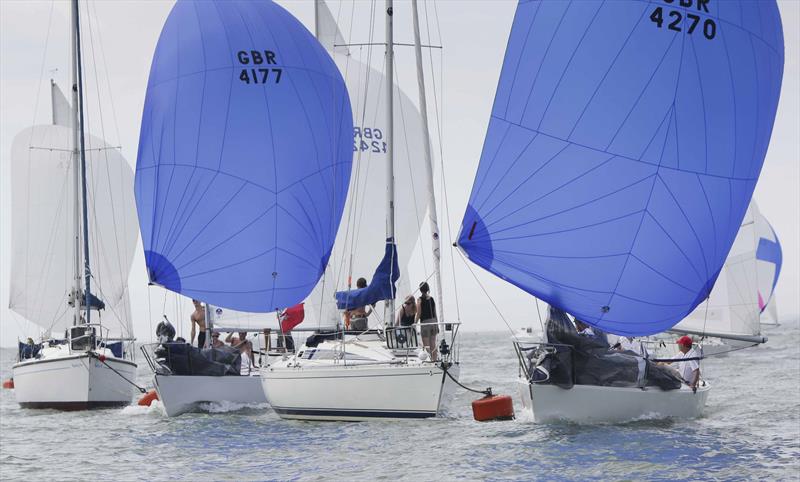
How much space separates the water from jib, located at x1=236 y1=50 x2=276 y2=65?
6458 millimetres

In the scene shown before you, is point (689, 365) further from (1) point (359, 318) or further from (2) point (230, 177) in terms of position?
(2) point (230, 177)

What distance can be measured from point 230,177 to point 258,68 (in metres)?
2.22

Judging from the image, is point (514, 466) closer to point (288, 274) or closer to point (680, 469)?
point (680, 469)

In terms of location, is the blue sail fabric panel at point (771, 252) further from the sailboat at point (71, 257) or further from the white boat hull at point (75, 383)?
the white boat hull at point (75, 383)

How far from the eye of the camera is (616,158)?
15375mm

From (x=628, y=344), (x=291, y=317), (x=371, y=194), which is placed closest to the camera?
(x=628, y=344)

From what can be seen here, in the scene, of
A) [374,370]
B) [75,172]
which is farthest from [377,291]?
[75,172]

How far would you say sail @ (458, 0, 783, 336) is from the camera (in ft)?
50.4

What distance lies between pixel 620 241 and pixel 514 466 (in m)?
3.64

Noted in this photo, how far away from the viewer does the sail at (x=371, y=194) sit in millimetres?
24875

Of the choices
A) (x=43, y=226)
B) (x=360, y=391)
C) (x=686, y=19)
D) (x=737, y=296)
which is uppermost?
(x=43, y=226)

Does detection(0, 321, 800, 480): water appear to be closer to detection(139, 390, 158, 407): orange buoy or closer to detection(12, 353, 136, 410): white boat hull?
detection(139, 390, 158, 407): orange buoy

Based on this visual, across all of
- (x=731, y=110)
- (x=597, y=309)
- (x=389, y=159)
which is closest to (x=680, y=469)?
(x=597, y=309)

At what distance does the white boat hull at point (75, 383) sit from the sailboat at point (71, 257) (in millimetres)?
21
